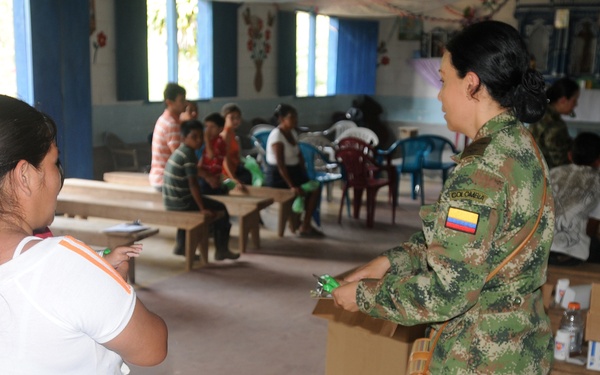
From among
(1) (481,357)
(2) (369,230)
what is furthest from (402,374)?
(2) (369,230)

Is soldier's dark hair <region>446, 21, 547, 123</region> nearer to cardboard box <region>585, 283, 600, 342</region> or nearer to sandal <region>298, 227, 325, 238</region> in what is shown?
cardboard box <region>585, 283, 600, 342</region>

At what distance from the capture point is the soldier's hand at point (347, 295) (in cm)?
156

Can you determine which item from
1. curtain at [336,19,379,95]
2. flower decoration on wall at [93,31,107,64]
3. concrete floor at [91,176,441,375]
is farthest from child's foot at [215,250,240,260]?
curtain at [336,19,379,95]

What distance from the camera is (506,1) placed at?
11.2 meters

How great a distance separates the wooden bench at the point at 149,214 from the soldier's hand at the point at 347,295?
3.41m

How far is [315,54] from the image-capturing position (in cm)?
1183

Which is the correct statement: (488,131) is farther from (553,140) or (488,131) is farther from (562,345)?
(553,140)

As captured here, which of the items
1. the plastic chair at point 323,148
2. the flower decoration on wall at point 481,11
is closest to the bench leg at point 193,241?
the plastic chair at point 323,148

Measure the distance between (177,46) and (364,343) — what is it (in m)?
6.86

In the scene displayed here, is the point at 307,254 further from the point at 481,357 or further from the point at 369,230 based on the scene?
the point at 481,357

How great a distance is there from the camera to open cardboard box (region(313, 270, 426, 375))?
2.54m

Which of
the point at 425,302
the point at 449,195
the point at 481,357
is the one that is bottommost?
the point at 481,357

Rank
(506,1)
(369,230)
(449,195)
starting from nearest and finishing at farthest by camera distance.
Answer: (449,195) → (369,230) → (506,1)

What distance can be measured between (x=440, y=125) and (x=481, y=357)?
A: 36.3 feet
